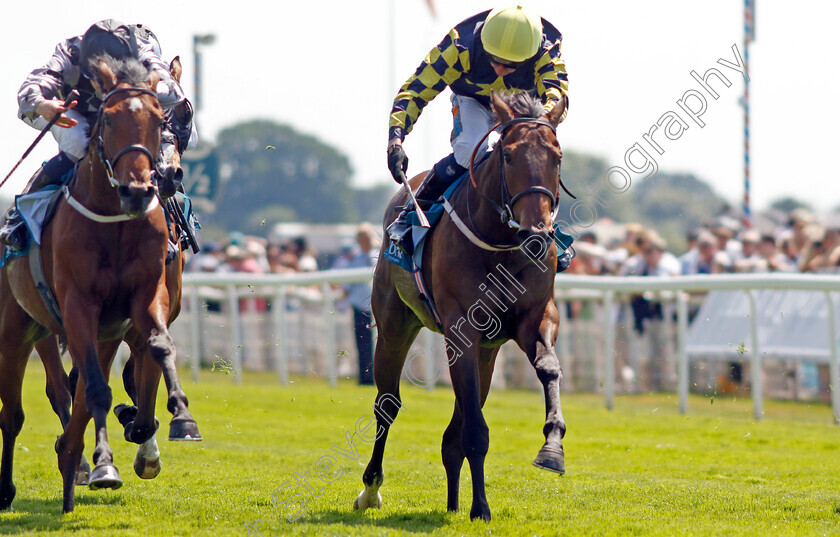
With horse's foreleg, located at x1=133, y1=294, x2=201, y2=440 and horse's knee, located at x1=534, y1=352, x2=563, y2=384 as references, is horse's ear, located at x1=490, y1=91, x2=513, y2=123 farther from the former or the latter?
horse's foreleg, located at x1=133, y1=294, x2=201, y2=440

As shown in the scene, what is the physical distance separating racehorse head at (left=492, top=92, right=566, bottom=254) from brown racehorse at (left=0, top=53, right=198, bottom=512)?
5.41 feet

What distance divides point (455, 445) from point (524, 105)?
71.5 inches

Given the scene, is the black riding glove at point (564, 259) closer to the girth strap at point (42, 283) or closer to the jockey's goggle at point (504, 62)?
the jockey's goggle at point (504, 62)

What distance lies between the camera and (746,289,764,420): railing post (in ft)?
30.1

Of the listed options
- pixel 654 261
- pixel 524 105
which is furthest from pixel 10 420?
pixel 654 261

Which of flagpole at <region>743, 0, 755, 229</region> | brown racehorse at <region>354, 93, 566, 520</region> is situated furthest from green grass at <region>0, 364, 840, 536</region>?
flagpole at <region>743, 0, 755, 229</region>

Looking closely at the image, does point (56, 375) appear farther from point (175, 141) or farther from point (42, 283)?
point (175, 141)

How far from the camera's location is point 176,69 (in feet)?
19.0

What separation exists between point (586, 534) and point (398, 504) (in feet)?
4.51

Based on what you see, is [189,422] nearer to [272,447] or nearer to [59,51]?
[59,51]

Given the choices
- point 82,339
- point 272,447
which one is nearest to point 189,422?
point 82,339

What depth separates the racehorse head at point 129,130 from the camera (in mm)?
4934

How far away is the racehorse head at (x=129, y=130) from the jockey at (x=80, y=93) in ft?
0.62

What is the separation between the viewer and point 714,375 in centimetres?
1006
